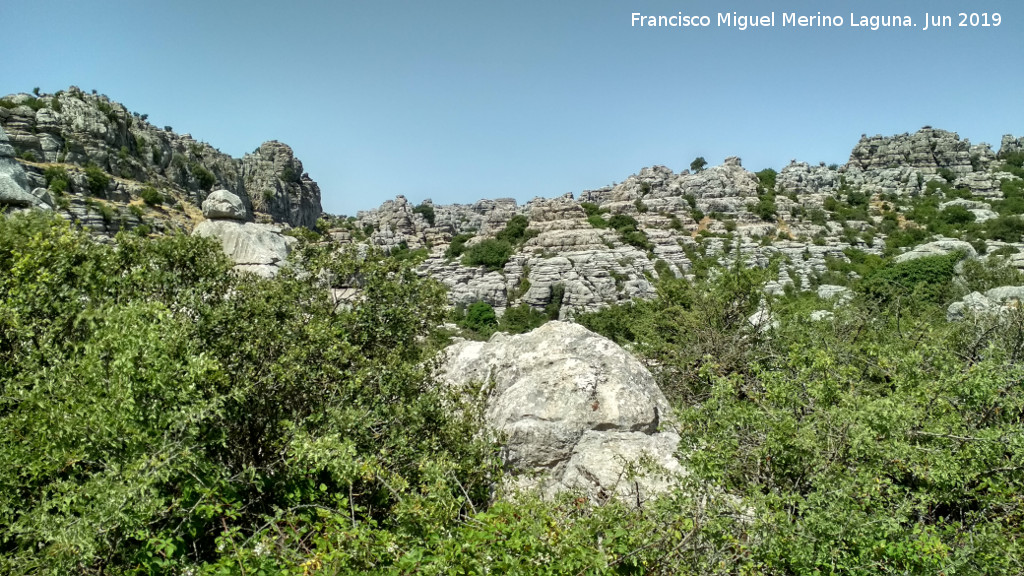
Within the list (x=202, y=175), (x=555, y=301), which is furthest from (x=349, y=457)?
(x=202, y=175)

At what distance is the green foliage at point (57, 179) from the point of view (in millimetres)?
49750

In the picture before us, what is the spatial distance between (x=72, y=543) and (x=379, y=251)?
6.65 meters

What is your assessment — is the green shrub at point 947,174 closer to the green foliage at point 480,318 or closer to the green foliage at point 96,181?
the green foliage at point 480,318

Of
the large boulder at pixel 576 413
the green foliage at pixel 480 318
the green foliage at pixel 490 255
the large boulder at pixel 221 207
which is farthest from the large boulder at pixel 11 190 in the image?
the green foliage at pixel 490 255

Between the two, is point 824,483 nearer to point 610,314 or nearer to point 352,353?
point 352,353

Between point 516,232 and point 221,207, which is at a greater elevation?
point 516,232

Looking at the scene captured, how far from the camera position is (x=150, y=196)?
60219mm

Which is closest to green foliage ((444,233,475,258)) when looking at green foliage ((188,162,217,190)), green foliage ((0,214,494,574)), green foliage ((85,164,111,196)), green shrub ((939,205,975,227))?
green foliage ((188,162,217,190))

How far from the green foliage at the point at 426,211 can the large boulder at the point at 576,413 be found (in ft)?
463

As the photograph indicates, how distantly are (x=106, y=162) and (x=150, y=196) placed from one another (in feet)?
26.3

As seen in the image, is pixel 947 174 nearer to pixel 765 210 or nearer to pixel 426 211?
pixel 765 210

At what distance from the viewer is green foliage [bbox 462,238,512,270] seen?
77.2 metres

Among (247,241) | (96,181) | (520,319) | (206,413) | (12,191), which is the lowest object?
(520,319)

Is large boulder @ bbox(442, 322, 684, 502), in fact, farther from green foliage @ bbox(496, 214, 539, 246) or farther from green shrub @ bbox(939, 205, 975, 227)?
green shrub @ bbox(939, 205, 975, 227)
